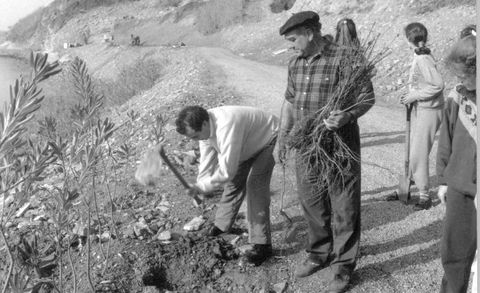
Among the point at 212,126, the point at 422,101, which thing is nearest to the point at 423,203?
the point at 422,101

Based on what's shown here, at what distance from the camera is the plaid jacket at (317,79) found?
341cm

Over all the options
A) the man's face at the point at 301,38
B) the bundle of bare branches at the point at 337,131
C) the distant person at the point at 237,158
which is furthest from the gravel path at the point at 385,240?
the man's face at the point at 301,38

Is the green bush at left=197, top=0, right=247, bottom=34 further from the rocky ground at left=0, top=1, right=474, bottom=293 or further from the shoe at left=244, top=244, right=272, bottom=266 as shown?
the shoe at left=244, top=244, right=272, bottom=266

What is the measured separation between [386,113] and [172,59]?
12665 millimetres

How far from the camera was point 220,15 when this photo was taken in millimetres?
33625

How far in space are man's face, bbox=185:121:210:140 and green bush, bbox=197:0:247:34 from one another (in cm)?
2866

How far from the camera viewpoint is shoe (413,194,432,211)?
198 inches

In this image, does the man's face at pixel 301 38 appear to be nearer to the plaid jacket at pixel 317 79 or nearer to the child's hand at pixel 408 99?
the plaid jacket at pixel 317 79

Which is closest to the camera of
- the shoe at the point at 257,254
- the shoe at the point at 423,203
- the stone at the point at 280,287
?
the stone at the point at 280,287

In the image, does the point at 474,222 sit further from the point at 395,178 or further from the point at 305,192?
the point at 395,178

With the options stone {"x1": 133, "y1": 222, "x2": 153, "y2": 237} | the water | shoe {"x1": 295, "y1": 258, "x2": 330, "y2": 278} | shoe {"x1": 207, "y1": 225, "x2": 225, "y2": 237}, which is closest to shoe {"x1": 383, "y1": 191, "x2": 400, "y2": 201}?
shoe {"x1": 295, "y1": 258, "x2": 330, "y2": 278}

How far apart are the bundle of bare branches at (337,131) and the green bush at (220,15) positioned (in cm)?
2851

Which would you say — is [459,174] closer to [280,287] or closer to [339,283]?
[339,283]

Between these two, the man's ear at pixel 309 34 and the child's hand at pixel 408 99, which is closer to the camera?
the man's ear at pixel 309 34
